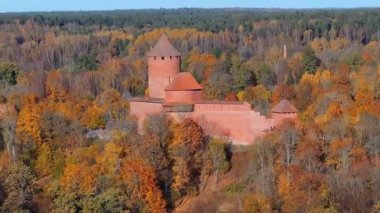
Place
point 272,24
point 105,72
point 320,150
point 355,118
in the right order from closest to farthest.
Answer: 1. point 320,150
2. point 355,118
3. point 105,72
4. point 272,24

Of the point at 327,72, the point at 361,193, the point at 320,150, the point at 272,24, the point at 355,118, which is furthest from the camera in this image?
the point at 272,24

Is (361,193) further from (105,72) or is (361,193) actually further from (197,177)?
(105,72)

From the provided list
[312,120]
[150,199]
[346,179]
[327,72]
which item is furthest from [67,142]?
[327,72]

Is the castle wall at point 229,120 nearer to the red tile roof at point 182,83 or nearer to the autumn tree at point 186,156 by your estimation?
the red tile roof at point 182,83

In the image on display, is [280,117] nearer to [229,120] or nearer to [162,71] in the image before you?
[229,120]

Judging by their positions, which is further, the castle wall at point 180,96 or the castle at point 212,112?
the castle wall at point 180,96

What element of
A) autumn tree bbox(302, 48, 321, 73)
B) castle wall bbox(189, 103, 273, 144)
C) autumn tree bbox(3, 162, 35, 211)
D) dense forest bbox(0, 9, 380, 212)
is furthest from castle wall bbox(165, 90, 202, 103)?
autumn tree bbox(302, 48, 321, 73)

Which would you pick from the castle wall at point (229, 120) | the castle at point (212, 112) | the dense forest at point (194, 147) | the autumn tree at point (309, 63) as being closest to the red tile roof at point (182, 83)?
the castle at point (212, 112)

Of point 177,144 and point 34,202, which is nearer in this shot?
point 34,202
